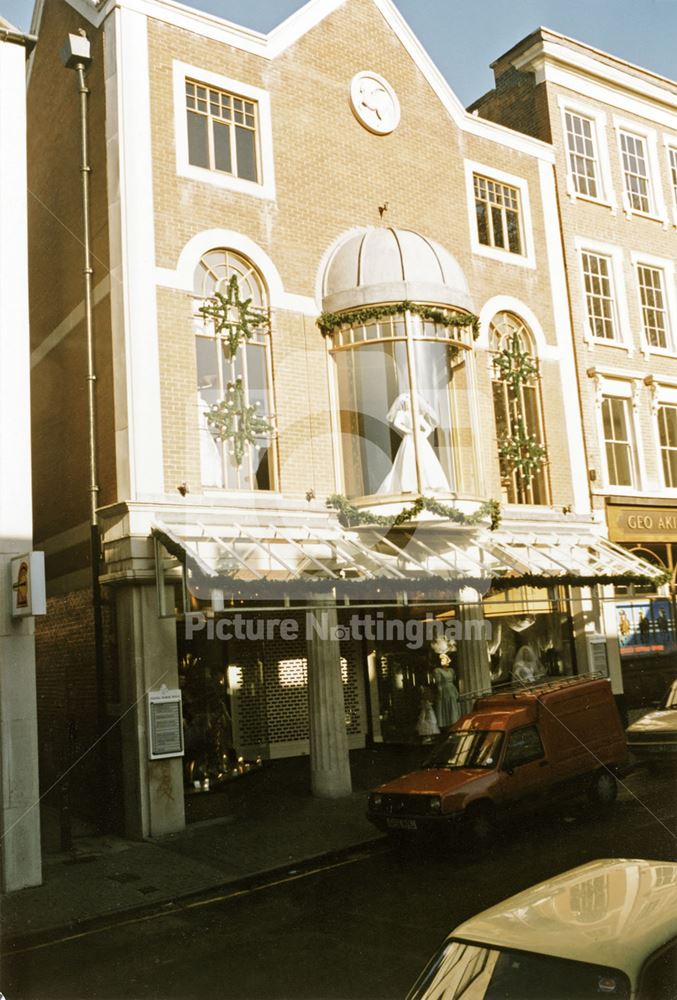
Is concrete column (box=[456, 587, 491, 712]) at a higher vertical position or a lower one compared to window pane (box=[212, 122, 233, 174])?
lower

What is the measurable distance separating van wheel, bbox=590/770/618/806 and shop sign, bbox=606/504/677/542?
804 cm

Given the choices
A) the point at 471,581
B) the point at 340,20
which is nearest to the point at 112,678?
the point at 471,581

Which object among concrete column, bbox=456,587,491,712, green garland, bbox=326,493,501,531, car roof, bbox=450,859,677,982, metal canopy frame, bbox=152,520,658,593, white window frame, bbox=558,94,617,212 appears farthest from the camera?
white window frame, bbox=558,94,617,212

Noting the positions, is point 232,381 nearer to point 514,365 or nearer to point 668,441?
point 514,365

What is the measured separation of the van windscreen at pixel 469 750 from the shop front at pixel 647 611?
8886 millimetres

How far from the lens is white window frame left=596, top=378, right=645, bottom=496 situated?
67.6 feet

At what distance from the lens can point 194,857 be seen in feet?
39.6

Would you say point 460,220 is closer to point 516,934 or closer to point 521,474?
point 521,474

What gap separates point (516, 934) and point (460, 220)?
16.9 metres

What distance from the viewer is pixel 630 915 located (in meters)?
4.15

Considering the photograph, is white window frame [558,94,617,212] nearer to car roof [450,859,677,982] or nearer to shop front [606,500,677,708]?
shop front [606,500,677,708]

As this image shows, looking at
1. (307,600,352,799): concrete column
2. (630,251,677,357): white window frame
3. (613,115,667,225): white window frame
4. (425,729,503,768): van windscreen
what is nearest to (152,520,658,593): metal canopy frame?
(307,600,352,799): concrete column

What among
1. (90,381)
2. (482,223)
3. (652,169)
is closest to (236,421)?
(90,381)

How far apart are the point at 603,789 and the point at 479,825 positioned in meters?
2.87
